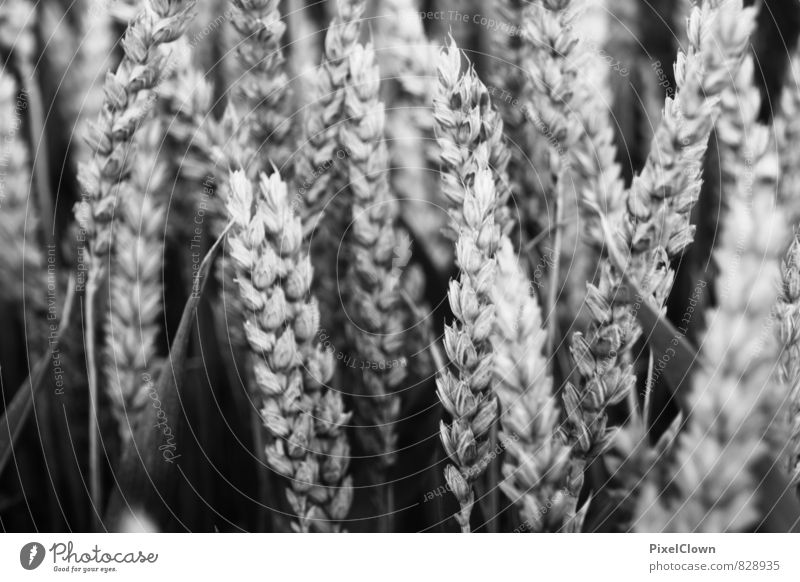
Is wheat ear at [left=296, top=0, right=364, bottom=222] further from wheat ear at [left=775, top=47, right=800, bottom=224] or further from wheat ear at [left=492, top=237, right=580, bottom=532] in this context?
wheat ear at [left=775, top=47, right=800, bottom=224]

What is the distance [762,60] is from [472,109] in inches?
9.3

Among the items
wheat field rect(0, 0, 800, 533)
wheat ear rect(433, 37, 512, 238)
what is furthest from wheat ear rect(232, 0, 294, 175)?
wheat ear rect(433, 37, 512, 238)

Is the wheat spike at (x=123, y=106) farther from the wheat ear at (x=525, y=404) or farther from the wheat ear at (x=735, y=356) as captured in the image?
the wheat ear at (x=735, y=356)

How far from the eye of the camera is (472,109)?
37 cm

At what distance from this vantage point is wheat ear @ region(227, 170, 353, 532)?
36 centimetres

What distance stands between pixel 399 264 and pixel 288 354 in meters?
0.10

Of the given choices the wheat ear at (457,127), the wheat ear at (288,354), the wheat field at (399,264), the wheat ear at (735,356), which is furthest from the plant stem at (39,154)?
the wheat ear at (735,356)

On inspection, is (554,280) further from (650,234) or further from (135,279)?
(135,279)

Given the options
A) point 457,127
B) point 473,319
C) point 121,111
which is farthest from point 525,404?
point 121,111
